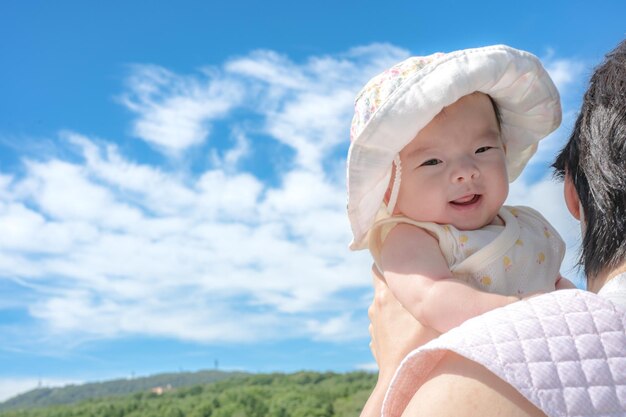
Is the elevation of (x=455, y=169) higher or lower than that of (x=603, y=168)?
higher

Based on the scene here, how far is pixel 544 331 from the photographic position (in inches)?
43.1

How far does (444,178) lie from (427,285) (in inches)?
11.0

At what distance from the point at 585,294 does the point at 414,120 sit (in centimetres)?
67

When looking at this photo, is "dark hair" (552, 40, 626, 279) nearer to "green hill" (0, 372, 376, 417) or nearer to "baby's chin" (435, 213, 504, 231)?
"baby's chin" (435, 213, 504, 231)

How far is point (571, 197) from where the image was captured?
1.44 m

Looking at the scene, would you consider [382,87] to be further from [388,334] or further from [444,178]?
[388,334]

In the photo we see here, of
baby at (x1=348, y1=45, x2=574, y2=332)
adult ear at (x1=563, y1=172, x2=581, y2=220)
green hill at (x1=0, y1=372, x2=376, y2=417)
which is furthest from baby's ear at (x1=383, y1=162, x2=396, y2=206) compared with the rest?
green hill at (x1=0, y1=372, x2=376, y2=417)

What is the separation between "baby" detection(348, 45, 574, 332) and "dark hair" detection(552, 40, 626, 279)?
0.39 meters

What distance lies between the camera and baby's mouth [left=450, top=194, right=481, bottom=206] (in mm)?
1841

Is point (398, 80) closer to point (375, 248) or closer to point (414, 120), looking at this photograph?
point (414, 120)

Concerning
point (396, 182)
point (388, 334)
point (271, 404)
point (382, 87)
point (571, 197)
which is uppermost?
point (271, 404)

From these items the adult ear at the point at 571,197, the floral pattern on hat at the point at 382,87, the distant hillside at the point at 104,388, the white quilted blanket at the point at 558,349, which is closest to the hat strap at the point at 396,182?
the floral pattern on hat at the point at 382,87

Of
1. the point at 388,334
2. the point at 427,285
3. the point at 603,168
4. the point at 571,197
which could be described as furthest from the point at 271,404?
the point at 603,168

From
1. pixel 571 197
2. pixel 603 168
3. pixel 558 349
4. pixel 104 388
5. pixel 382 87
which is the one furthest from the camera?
pixel 104 388
